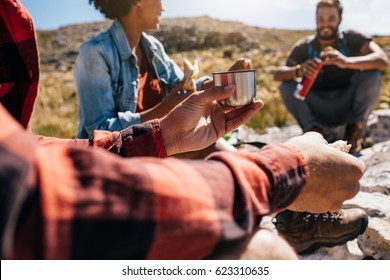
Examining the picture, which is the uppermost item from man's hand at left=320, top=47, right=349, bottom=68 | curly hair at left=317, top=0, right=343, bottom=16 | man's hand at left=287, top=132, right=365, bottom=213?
curly hair at left=317, top=0, right=343, bottom=16

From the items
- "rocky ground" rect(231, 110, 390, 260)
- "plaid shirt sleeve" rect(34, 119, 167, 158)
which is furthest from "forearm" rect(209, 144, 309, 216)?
"rocky ground" rect(231, 110, 390, 260)

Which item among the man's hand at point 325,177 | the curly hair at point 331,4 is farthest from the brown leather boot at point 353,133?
the man's hand at point 325,177

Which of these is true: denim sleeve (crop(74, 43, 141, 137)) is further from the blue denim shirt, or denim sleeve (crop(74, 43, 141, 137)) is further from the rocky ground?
the rocky ground

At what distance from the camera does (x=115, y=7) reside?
306 centimetres

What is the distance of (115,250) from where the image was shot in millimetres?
691

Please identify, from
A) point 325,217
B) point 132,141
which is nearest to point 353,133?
point 325,217

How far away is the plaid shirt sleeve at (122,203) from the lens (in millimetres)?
616

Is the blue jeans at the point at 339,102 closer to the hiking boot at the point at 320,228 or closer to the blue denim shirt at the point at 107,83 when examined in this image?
the blue denim shirt at the point at 107,83

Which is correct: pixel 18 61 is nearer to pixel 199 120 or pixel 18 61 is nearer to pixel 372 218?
pixel 199 120

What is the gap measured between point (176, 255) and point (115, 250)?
0.48ft

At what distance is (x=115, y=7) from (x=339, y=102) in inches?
99.9

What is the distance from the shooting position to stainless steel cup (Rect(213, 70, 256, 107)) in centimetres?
175

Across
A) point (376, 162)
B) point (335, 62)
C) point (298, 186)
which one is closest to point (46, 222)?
point (298, 186)

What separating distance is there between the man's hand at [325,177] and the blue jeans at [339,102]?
3196 mm
